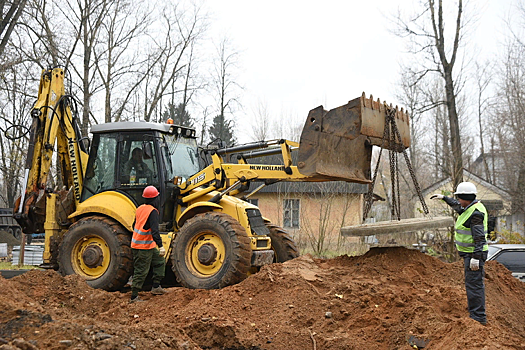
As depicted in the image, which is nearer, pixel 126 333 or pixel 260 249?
pixel 126 333

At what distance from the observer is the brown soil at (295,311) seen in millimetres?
5426

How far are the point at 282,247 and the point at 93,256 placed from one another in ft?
11.2

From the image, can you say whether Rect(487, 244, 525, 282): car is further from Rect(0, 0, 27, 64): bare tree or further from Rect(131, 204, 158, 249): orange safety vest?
Rect(0, 0, 27, 64): bare tree

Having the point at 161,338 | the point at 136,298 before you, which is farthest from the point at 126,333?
the point at 136,298

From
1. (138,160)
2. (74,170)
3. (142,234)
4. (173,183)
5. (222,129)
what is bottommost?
(142,234)

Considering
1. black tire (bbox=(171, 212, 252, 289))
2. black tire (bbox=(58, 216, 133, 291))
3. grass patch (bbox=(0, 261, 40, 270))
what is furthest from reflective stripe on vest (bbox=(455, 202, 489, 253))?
grass patch (bbox=(0, 261, 40, 270))

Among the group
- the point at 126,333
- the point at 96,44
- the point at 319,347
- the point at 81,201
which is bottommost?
the point at 319,347

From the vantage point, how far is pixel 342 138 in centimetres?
842

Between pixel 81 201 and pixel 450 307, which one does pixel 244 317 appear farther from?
pixel 81 201

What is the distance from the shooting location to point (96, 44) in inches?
941

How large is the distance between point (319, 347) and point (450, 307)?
1940mm

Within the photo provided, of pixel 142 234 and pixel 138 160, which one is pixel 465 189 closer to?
pixel 142 234

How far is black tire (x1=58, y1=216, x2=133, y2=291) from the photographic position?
361 inches

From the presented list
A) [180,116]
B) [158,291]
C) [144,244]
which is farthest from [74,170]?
[180,116]
